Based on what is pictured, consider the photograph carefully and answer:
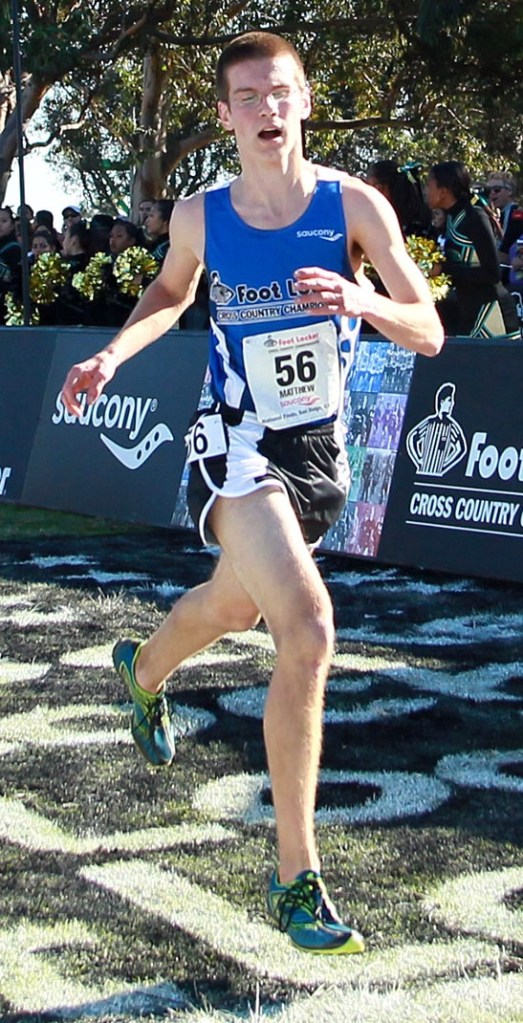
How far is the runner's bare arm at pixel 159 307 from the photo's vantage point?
404 centimetres

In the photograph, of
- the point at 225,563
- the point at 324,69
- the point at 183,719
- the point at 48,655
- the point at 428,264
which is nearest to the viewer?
the point at 225,563

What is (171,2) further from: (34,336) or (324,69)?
(34,336)

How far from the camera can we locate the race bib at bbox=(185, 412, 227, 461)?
409cm

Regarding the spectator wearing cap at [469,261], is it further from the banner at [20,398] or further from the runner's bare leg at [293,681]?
the runner's bare leg at [293,681]

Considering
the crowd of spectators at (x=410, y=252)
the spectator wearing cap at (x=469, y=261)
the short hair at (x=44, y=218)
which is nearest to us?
the spectator wearing cap at (x=469, y=261)

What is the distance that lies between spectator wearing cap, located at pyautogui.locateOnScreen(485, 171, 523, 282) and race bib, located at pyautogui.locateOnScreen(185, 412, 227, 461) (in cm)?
882

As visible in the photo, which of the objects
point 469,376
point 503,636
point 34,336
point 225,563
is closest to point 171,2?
point 34,336

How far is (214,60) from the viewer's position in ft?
90.7

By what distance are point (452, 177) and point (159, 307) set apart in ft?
20.0

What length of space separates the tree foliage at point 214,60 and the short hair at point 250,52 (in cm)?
1771

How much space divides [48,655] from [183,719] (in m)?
1.36

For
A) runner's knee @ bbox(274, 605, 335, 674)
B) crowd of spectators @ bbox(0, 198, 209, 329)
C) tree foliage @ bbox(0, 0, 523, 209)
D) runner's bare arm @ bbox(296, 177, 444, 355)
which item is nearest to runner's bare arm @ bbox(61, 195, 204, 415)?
runner's bare arm @ bbox(296, 177, 444, 355)

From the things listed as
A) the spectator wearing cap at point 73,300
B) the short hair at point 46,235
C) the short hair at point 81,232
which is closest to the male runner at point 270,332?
the spectator wearing cap at point 73,300

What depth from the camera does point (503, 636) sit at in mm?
7055
